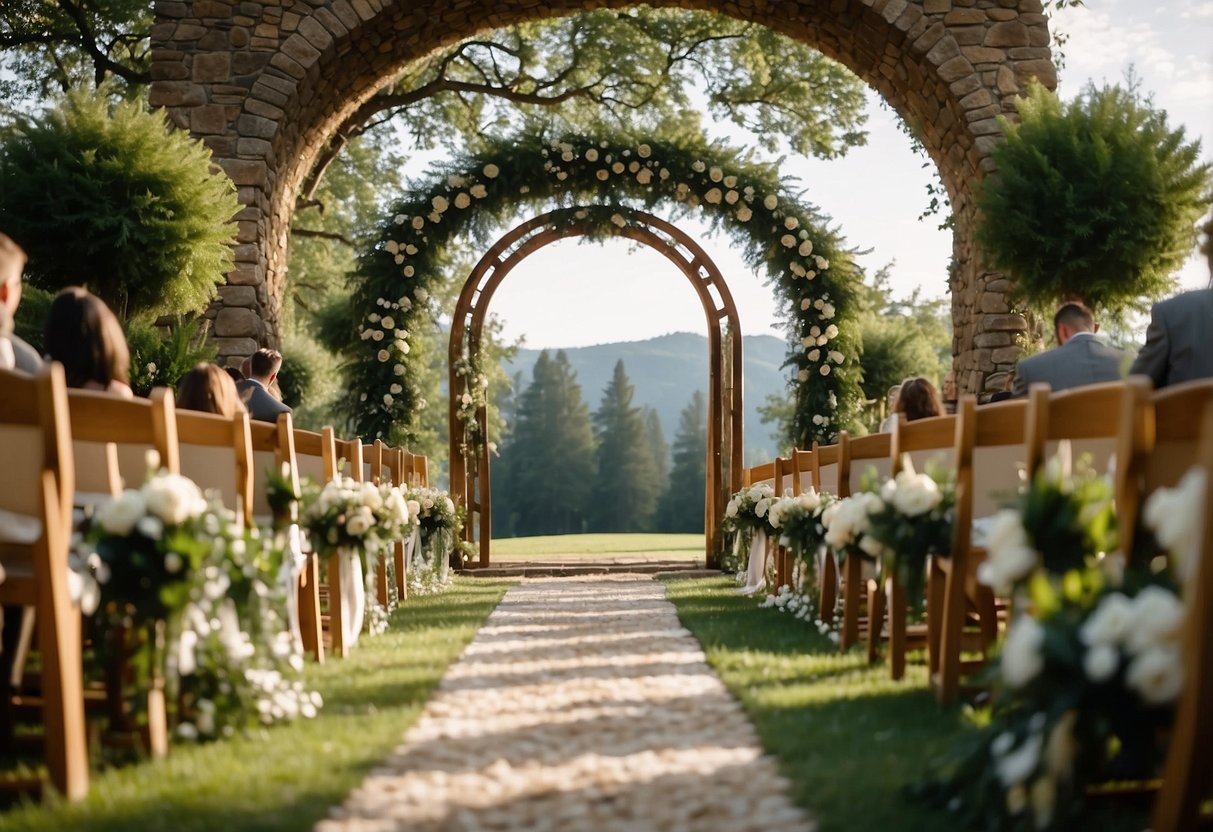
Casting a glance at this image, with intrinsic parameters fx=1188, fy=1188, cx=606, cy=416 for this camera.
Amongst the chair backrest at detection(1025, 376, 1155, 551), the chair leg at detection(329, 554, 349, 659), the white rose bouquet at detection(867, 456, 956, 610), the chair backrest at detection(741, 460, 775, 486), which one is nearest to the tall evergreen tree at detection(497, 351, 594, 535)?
the chair backrest at detection(741, 460, 775, 486)

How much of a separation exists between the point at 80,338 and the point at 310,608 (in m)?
1.39

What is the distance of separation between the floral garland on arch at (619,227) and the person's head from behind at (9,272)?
740cm

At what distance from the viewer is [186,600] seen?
8.97ft

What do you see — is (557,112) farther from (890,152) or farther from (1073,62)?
(1073,62)

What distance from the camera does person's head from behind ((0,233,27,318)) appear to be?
12.1 feet

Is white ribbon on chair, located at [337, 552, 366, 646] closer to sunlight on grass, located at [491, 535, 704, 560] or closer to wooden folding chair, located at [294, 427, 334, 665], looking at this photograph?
wooden folding chair, located at [294, 427, 334, 665]

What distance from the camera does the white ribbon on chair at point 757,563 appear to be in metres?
8.34

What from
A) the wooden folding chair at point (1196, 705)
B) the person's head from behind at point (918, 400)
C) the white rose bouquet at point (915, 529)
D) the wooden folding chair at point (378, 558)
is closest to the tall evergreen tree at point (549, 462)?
the wooden folding chair at point (378, 558)

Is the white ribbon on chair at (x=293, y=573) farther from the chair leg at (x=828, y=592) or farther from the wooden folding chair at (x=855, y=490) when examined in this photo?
the chair leg at (x=828, y=592)

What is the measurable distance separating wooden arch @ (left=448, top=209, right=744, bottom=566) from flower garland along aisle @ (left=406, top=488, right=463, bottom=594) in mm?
2504

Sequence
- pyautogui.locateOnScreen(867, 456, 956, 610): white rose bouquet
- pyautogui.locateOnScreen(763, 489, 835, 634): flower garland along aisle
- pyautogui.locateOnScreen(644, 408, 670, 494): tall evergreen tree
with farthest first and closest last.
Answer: pyautogui.locateOnScreen(644, 408, 670, 494): tall evergreen tree < pyautogui.locateOnScreen(763, 489, 835, 634): flower garland along aisle < pyautogui.locateOnScreen(867, 456, 956, 610): white rose bouquet

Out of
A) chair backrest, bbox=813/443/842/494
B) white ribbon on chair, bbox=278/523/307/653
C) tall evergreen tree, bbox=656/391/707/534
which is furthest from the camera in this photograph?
tall evergreen tree, bbox=656/391/707/534

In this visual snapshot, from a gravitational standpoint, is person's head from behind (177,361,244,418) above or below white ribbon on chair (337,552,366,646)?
above

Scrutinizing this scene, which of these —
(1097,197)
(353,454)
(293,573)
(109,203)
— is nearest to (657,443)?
(1097,197)
